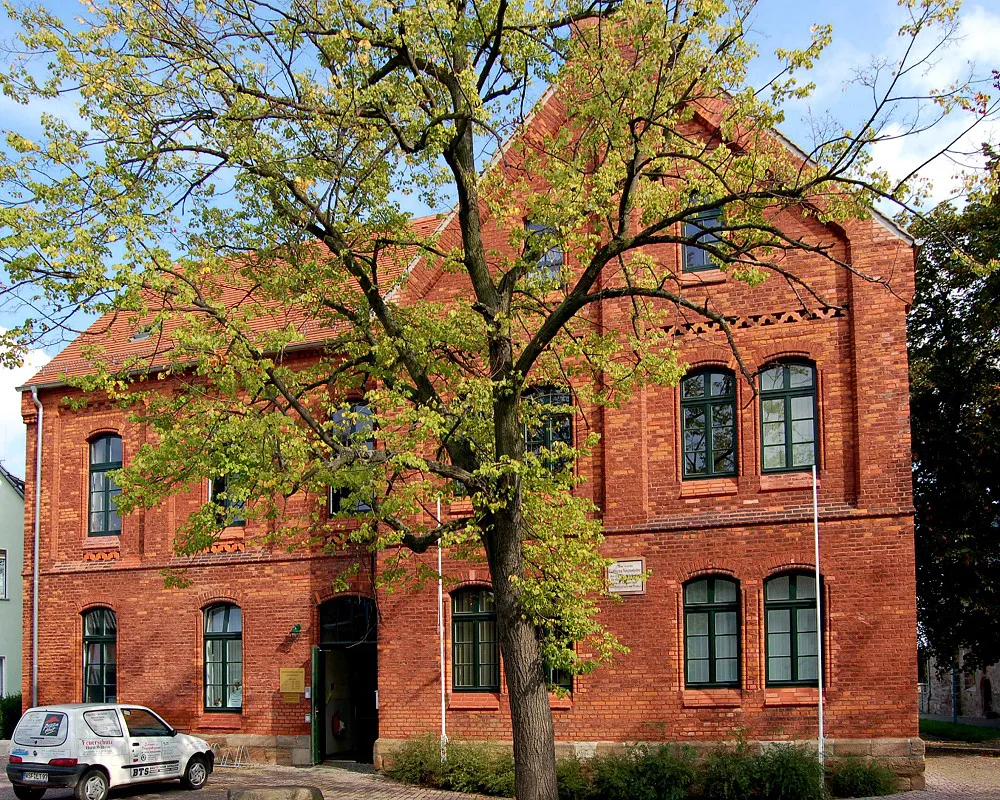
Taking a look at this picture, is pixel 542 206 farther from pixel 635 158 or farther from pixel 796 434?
pixel 796 434

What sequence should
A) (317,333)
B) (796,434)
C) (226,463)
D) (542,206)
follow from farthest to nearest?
1. (317,333)
2. (796,434)
3. (542,206)
4. (226,463)

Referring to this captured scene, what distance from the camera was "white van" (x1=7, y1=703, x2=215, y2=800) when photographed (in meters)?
16.3

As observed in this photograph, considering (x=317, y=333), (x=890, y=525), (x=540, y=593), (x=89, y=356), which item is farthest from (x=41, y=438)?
(x=890, y=525)

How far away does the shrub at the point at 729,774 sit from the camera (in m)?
15.3

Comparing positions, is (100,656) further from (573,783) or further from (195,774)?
(573,783)

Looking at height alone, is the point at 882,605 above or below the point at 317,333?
below

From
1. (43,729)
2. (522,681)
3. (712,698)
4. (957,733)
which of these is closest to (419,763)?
(712,698)

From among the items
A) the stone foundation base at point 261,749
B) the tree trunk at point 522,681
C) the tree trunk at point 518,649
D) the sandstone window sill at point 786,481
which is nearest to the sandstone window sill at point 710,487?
the sandstone window sill at point 786,481

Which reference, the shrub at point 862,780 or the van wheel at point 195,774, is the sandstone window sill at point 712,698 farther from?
the van wheel at point 195,774

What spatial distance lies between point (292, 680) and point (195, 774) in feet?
9.89

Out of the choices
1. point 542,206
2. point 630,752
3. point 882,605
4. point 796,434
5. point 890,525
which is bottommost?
point 630,752

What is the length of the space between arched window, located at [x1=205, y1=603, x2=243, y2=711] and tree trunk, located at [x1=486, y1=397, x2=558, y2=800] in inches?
420

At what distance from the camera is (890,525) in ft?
52.3

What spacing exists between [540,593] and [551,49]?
19.5 ft
